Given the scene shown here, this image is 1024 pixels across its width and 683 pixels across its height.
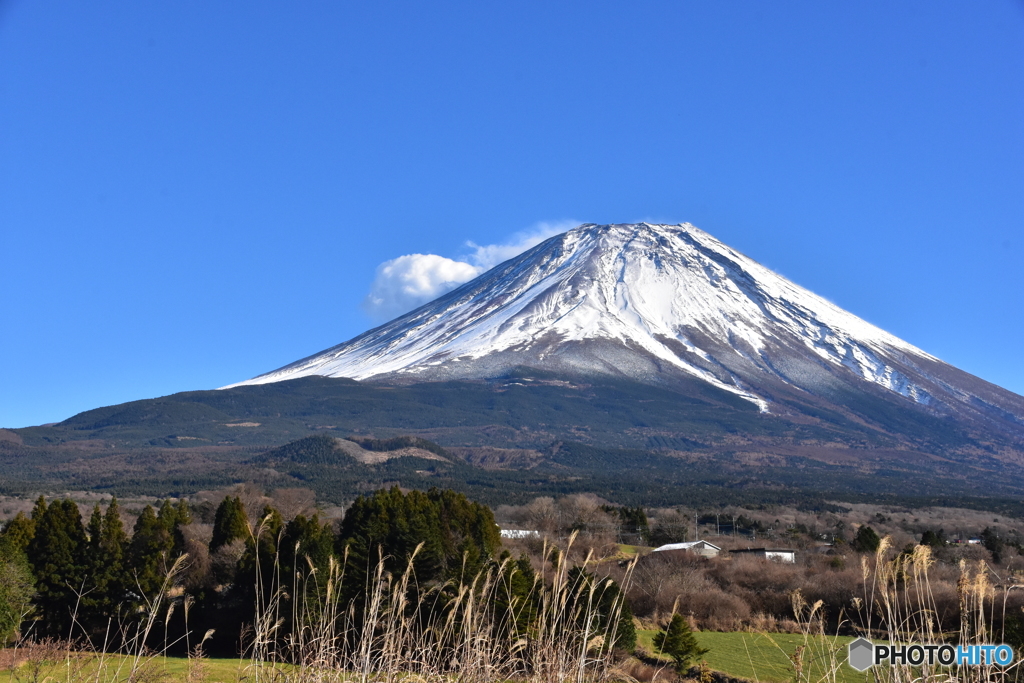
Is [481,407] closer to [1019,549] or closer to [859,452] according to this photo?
[859,452]

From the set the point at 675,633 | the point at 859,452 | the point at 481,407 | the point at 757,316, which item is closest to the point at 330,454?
the point at 481,407

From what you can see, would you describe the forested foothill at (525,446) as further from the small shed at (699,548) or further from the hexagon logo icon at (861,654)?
the hexagon logo icon at (861,654)

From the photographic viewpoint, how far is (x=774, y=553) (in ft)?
145

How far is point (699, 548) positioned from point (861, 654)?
4263 centimetres

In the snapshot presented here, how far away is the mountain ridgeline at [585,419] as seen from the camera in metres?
105

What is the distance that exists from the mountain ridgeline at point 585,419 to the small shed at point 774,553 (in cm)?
3739

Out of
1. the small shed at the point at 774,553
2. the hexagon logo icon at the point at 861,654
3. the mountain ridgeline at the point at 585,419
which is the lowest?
the small shed at the point at 774,553

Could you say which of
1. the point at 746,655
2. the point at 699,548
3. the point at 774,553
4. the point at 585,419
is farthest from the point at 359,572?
the point at 585,419

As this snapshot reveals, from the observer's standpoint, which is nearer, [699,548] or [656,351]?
[699,548]

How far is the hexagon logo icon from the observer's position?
4.07 metres

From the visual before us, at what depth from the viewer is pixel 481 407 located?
150 m

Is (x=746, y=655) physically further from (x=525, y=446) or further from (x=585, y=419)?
(x=585, y=419)

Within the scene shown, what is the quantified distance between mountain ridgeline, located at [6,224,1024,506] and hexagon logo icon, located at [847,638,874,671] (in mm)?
76330

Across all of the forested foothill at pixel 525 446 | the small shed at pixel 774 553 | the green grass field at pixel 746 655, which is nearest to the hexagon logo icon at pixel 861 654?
the green grass field at pixel 746 655
